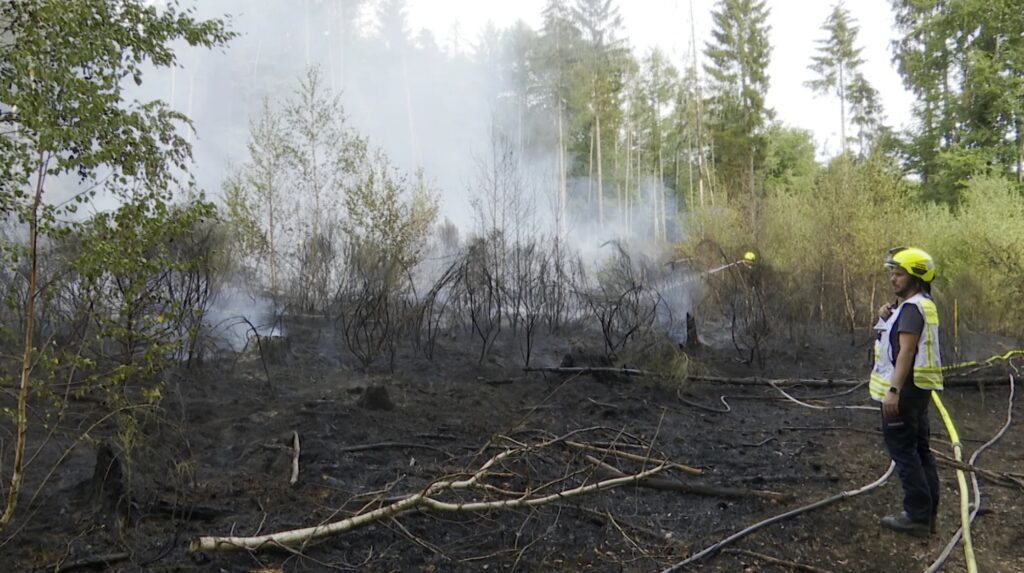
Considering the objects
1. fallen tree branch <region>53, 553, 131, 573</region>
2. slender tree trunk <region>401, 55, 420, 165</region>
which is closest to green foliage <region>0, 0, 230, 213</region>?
fallen tree branch <region>53, 553, 131, 573</region>

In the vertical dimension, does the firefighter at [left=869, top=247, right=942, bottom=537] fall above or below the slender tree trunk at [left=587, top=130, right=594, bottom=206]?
below

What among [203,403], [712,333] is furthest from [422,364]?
[712,333]

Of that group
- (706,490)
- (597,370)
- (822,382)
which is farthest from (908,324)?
(822,382)

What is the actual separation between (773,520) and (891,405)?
3.46ft

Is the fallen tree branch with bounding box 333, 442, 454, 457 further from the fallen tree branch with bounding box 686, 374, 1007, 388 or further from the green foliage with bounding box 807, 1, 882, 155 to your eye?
the green foliage with bounding box 807, 1, 882, 155

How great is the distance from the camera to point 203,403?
6.80 meters

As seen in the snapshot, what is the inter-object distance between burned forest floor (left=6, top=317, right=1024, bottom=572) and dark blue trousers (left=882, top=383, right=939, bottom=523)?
0.70 ft

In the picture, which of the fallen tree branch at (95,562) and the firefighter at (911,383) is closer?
the fallen tree branch at (95,562)

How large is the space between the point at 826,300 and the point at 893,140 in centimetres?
1374

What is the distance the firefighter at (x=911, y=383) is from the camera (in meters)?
3.76

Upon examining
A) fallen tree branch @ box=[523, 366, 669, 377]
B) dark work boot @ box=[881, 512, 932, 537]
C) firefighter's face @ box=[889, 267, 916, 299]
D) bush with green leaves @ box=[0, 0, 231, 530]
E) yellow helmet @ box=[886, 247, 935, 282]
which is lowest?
dark work boot @ box=[881, 512, 932, 537]

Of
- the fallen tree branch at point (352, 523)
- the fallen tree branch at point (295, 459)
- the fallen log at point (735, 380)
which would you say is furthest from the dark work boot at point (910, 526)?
the fallen log at point (735, 380)

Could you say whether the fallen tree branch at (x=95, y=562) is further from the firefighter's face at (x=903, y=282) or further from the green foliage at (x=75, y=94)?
the firefighter's face at (x=903, y=282)

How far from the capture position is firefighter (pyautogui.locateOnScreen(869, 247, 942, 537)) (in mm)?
3762
